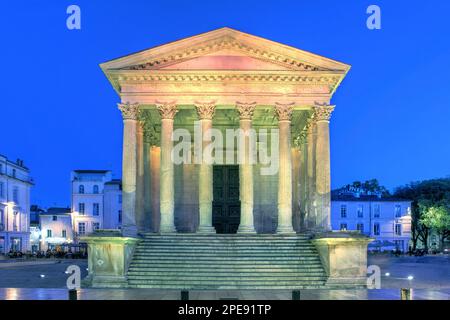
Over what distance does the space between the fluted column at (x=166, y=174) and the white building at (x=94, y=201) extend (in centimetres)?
5693

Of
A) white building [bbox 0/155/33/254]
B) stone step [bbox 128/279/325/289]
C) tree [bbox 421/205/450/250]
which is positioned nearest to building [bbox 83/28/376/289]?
stone step [bbox 128/279/325/289]

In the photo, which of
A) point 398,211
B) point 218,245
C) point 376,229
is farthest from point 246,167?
point 398,211

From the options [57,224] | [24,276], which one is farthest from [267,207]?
[57,224]

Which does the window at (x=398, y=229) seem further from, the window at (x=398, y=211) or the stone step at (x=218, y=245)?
the stone step at (x=218, y=245)

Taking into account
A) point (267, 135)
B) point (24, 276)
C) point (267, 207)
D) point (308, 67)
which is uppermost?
point (308, 67)

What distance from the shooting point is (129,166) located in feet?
110

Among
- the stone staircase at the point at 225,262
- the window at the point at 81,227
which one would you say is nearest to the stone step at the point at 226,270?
→ the stone staircase at the point at 225,262

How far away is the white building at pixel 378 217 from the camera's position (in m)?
90.2

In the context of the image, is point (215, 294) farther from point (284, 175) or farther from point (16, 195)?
point (16, 195)

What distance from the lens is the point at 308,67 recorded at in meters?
34.4

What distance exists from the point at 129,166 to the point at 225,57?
8568mm

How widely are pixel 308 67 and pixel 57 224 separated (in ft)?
220
